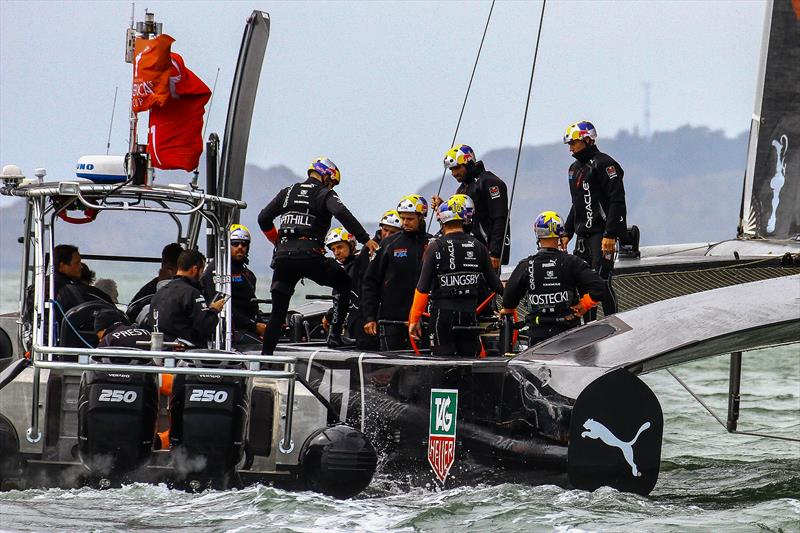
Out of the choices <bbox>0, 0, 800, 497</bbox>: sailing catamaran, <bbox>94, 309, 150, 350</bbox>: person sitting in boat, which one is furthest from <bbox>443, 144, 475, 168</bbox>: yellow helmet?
<bbox>94, 309, 150, 350</bbox>: person sitting in boat

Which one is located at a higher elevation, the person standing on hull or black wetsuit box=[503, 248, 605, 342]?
the person standing on hull

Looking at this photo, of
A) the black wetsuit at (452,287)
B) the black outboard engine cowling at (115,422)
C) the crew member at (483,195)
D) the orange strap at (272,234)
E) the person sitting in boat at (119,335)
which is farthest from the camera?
the crew member at (483,195)

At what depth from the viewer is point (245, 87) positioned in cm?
1313

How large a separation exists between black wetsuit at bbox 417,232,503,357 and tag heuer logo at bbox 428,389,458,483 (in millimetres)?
771

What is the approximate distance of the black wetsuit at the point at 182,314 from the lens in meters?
9.53

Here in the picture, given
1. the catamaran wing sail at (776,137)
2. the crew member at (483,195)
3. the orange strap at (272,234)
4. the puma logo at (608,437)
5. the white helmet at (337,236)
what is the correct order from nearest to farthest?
the puma logo at (608,437)
the orange strap at (272,234)
the crew member at (483,195)
the white helmet at (337,236)
the catamaran wing sail at (776,137)

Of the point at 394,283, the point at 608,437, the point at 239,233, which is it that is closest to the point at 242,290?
the point at 239,233

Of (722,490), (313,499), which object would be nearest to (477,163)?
(722,490)

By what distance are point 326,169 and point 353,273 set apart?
1.01 m

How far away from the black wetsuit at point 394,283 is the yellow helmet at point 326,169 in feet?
2.18

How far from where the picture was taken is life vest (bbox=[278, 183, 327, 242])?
10.6 m

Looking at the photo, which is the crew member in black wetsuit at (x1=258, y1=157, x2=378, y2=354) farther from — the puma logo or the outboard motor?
the puma logo

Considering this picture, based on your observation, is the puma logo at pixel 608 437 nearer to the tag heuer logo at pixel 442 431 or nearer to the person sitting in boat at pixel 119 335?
the tag heuer logo at pixel 442 431

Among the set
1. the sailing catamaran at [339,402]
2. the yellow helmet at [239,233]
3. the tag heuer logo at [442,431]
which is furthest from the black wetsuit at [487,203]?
the tag heuer logo at [442,431]
